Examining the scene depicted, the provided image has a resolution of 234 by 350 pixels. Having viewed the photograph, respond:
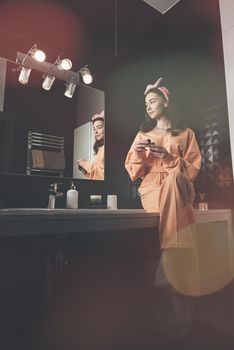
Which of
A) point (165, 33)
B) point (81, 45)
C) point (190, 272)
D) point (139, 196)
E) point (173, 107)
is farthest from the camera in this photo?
point (165, 33)

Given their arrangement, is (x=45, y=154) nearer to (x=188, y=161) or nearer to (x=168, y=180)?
(x=168, y=180)

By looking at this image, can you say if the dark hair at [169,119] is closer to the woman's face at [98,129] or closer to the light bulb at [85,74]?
the woman's face at [98,129]

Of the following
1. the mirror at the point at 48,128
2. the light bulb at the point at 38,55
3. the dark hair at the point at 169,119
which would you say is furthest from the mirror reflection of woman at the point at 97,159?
the light bulb at the point at 38,55

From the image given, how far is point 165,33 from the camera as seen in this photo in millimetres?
2238

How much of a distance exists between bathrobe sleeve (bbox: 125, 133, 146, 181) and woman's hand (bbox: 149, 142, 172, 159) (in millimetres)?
102

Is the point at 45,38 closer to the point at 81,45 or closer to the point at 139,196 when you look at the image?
the point at 81,45

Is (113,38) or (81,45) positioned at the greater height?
(113,38)

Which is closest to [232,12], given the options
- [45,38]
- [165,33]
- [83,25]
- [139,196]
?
[165,33]

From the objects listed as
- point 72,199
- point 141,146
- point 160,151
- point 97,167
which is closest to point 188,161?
point 160,151

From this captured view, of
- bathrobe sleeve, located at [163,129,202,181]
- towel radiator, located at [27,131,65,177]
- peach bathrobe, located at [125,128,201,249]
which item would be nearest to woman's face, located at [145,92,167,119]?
peach bathrobe, located at [125,128,201,249]

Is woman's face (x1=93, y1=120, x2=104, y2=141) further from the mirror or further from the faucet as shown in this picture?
the faucet

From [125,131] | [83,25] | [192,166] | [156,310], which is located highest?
[83,25]

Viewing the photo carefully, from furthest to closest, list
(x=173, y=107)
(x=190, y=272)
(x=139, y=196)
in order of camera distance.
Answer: (x=173, y=107)
(x=139, y=196)
(x=190, y=272)

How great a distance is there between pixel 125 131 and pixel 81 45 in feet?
2.25
